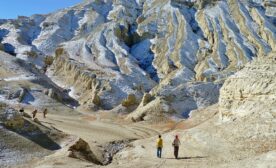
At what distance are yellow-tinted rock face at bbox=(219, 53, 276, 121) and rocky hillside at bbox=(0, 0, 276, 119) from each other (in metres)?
24.1

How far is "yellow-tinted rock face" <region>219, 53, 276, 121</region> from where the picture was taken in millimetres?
37000

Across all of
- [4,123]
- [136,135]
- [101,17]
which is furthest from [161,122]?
[101,17]

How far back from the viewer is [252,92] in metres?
39.0

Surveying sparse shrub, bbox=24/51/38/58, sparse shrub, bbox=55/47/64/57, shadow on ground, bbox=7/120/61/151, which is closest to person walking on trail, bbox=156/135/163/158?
shadow on ground, bbox=7/120/61/151

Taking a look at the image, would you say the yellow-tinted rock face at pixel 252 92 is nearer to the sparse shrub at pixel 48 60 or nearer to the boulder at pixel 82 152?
the boulder at pixel 82 152

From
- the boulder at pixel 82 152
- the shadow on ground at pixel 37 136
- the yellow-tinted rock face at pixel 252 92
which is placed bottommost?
the boulder at pixel 82 152

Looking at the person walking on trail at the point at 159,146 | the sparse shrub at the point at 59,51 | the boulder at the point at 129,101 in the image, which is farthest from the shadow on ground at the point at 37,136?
the sparse shrub at the point at 59,51

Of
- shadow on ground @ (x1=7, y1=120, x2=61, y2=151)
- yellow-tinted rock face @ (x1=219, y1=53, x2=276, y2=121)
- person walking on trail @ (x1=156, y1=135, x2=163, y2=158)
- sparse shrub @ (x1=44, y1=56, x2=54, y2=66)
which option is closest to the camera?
person walking on trail @ (x1=156, y1=135, x2=163, y2=158)

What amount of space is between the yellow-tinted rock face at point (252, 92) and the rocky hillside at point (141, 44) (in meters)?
24.1

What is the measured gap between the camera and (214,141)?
3438cm

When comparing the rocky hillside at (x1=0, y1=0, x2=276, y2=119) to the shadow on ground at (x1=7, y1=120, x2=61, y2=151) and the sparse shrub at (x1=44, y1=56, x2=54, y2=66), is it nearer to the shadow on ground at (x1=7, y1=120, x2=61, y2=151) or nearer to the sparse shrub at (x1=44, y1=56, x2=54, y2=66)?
the sparse shrub at (x1=44, y1=56, x2=54, y2=66)

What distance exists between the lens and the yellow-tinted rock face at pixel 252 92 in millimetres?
37000

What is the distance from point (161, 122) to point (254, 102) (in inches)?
837

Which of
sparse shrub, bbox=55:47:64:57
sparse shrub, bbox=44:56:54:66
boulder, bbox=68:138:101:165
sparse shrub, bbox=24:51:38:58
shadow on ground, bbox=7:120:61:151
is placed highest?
sparse shrub, bbox=55:47:64:57
